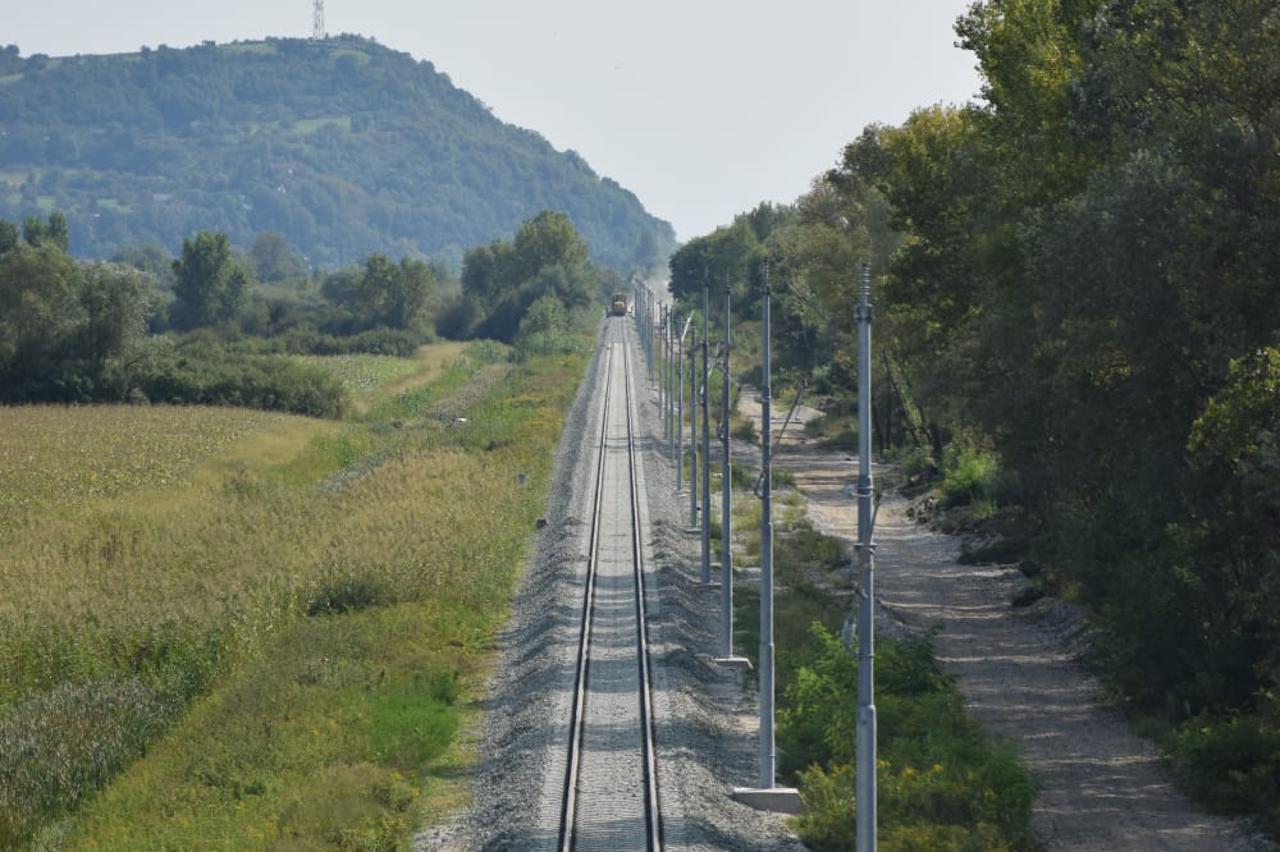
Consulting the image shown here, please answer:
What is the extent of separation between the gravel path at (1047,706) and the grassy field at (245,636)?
9376 millimetres

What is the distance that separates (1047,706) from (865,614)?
15.0 metres

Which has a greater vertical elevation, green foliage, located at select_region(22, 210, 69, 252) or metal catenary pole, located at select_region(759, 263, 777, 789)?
green foliage, located at select_region(22, 210, 69, 252)

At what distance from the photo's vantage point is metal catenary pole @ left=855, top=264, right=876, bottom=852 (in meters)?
19.2

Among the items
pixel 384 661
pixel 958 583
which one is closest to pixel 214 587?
pixel 384 661

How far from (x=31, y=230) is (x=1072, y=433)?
5949 inches

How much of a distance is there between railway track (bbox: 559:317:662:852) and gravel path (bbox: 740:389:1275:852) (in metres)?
5.65

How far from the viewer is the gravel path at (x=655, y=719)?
23.8m

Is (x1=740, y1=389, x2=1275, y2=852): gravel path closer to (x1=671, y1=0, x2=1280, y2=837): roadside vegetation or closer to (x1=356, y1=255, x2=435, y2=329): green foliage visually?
(x1=671, y1=0, x2=1280, y2=837): roadside vegetation

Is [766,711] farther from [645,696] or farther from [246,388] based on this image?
[246,388]

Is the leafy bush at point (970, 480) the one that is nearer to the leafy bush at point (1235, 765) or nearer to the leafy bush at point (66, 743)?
the leafy bush at point (1235, 765)

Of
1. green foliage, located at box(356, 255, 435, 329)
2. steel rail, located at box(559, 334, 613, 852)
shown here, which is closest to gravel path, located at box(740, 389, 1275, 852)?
steel rail, located at box(559, 334, 613, 852)

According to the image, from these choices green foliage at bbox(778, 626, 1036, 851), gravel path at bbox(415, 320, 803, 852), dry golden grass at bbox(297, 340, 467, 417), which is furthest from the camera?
dry golden grass at bbox(297, 340, 467, 417)

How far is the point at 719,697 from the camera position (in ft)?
107

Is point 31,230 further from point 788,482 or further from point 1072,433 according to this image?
point 1072,433
